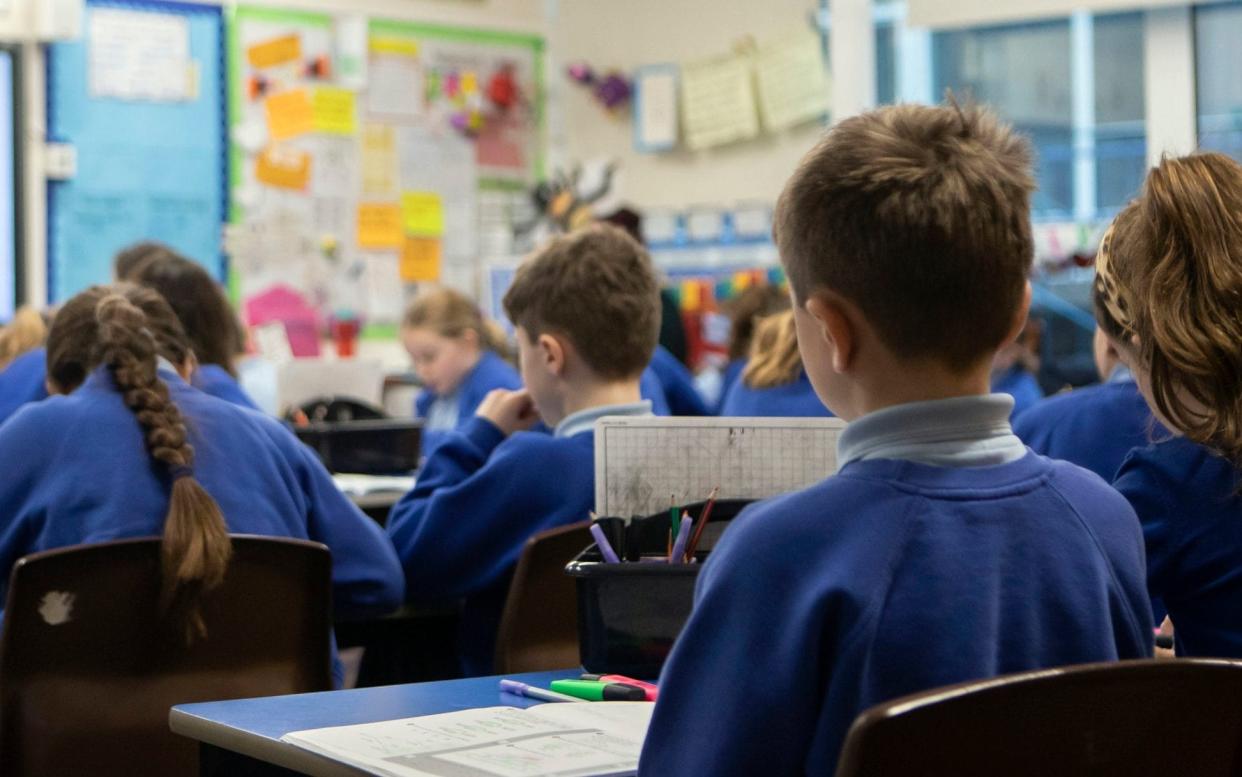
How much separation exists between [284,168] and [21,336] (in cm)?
229

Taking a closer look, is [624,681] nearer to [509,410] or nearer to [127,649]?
[127,649]

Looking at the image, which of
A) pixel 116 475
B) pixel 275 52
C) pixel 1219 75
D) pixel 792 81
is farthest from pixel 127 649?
pixel 792 81

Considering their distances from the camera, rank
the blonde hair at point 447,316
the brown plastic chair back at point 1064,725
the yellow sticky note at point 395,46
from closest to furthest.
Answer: the brown plastic chair back at point 1064,725, the blonde hair at point 447,316, the yellow sticky note at point 395,46

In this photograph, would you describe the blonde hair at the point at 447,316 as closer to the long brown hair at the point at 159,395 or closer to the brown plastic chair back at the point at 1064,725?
the long brown hair at the point at 159,395

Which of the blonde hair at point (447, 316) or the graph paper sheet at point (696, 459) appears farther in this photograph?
the blonde hair at point (447, 316)

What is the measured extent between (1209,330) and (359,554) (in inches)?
50.8

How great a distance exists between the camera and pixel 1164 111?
5535mm

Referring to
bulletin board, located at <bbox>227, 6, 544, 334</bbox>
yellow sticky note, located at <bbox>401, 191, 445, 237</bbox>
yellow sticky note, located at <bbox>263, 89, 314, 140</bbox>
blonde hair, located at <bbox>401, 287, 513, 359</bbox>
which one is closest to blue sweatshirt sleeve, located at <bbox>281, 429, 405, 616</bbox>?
blonde hair, located at <bbox>401, 287, 513, 359</bbox>

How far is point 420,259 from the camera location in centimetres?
671

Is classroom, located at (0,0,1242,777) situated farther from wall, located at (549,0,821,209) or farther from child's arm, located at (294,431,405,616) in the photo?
wall, located at (549,0,821,209)

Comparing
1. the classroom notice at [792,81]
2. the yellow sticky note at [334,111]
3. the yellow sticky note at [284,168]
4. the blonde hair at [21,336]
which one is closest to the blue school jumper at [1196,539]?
the blonde hair at [21,336]

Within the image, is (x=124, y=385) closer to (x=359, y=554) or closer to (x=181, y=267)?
(x=359, y=554)

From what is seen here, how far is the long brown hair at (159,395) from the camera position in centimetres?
201

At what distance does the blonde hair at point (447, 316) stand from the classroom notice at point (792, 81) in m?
2.05
